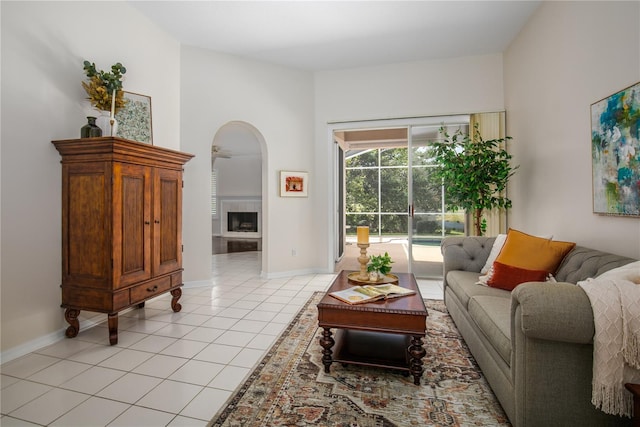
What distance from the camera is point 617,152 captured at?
6.95ft

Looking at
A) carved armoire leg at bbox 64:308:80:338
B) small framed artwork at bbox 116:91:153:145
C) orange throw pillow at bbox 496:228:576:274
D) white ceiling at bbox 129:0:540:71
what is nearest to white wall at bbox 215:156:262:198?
white ceiling at bbox 129:0:540:71

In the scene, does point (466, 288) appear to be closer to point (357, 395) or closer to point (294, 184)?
point (357, 395)

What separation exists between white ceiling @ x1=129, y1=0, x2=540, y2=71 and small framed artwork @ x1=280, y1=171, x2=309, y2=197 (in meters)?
1.70

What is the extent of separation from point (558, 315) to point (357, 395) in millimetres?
1134

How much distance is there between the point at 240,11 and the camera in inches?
136

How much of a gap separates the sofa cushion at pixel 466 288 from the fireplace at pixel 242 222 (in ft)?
24.9

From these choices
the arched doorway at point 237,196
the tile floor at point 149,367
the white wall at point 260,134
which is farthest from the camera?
the arched doorway at point 237,196

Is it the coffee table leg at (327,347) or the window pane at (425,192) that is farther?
the window pane at (425,192)

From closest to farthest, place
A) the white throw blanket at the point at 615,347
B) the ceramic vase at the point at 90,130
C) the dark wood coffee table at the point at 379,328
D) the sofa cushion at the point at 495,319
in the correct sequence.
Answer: the white throw blanket at the point at 615,347 < the sofa cushion at the point at 495,319 < the dark wood coffee table at the point at 379,328 < the ceramic vase at the point at 90,130

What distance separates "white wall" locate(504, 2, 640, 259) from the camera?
2.11 metres

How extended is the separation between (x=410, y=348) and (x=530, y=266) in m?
1.15

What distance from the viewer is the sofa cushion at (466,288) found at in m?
2.30

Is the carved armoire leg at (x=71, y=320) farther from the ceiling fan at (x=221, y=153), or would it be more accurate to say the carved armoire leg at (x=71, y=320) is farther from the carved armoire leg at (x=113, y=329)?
the ceiling fan at (x=221, y=153)

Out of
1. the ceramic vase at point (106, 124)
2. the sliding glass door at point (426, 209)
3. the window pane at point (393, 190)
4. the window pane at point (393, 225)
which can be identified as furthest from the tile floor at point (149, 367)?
the window pane at point (393, 190)
